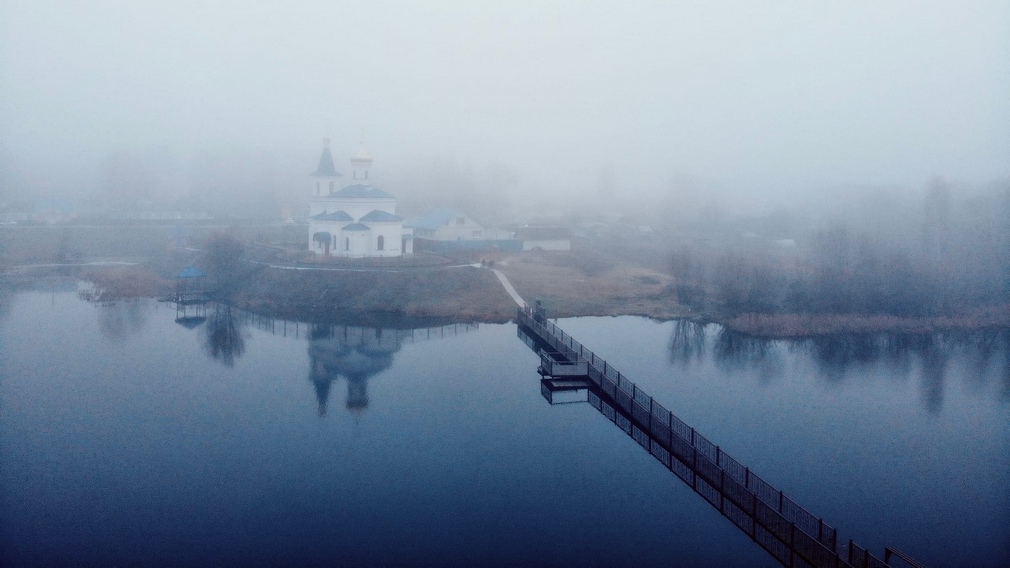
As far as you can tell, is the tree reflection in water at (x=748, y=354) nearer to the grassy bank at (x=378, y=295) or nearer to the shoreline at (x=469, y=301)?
the shoreline at (x=469, y=301)

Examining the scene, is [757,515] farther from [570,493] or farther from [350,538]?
[350,538]

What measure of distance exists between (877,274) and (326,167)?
20292 millimetres

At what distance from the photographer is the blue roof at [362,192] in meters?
26.9

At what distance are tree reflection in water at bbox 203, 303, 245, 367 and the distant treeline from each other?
42.4 feet

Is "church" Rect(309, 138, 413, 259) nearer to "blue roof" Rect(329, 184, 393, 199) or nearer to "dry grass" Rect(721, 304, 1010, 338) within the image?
"blue roof" Rect(329, 184, 393, 199)

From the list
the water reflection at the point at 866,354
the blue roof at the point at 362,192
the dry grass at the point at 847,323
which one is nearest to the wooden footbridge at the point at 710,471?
the water reflection at the point at 866,354

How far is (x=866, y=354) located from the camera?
1728 cm

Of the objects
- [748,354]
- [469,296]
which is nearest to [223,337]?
[469,296]

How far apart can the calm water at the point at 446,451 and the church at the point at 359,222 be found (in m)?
8.40

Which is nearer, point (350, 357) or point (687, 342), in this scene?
point (350, 357)

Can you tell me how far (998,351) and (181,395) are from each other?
18277 mm

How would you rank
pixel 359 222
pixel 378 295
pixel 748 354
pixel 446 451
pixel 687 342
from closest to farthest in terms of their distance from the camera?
pixel 446 451, pixel 748 354, pixel 687 342, pixel 378 295, pixel 359 222

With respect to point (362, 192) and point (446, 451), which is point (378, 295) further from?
point (446, 451)

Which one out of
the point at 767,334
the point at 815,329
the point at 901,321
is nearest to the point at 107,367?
the point at 767,334
